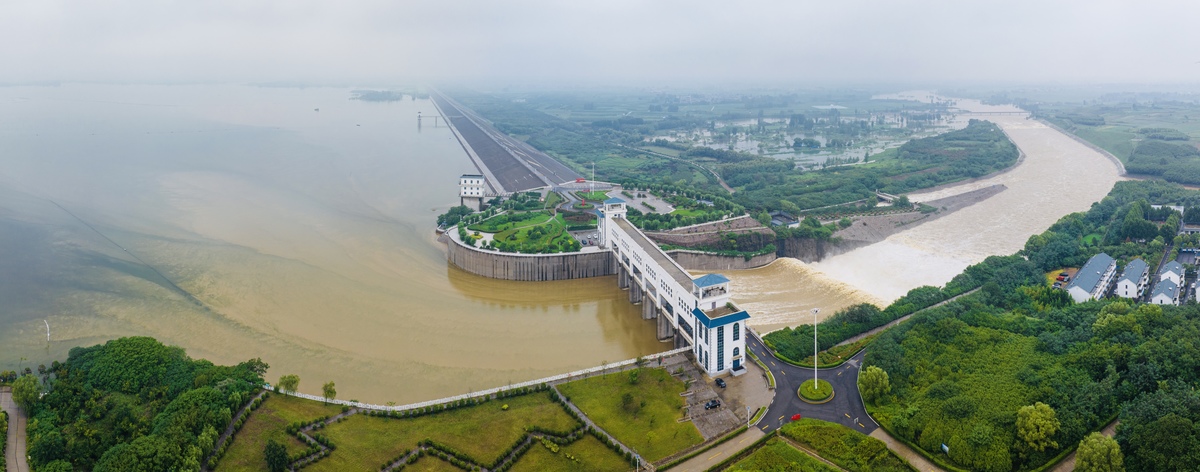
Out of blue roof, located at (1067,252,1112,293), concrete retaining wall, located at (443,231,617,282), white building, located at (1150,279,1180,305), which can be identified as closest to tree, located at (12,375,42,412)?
concrete retaining wall, located at (443,231,617,282)

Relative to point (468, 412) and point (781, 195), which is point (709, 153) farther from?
point (468, 412)

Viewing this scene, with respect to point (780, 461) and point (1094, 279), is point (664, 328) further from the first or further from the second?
point (1094, 279)

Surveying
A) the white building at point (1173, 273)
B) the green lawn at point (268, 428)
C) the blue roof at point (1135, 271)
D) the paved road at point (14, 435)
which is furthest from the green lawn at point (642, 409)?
the white building at point (1173, 273)

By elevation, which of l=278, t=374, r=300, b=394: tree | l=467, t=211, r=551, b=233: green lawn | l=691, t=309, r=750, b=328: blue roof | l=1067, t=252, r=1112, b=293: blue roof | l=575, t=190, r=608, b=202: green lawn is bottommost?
l=278, t=374, r=300, b=394: tree

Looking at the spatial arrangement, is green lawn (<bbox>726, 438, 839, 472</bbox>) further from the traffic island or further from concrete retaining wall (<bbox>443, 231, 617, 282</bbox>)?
concrete retaining wall (<bbox>443, 231, 617, 282</bbox>)

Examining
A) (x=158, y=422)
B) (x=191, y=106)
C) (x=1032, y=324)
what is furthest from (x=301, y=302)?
(x=191, y=106)
